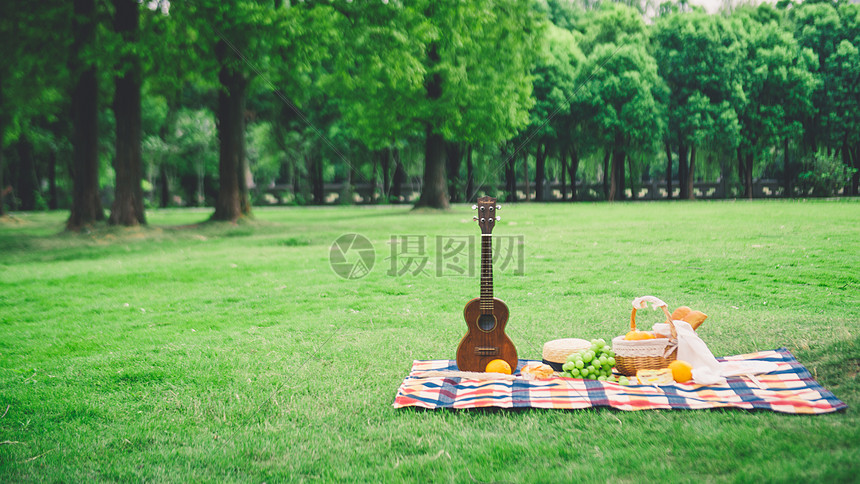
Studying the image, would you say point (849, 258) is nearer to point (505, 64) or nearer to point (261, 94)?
point (505, 64)

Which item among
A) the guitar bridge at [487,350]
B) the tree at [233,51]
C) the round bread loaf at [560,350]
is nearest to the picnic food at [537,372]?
the round bread loaf at [560,350]

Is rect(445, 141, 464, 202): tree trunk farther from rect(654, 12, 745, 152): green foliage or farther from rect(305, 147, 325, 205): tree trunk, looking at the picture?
rect(654, 12, 745, 152): green foliage

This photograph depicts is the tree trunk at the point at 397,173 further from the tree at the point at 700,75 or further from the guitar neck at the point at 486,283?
the guitar neck at the point at 486,283

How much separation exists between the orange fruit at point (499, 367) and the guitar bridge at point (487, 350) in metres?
0.07

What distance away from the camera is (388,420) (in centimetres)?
391

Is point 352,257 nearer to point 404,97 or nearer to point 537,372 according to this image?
point 537,372

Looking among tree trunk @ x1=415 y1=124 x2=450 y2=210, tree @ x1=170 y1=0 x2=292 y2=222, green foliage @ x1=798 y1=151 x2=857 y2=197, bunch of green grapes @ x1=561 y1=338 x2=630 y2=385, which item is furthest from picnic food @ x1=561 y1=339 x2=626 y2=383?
green foliage @ x1=798 y1=151 x2=857 y2=197

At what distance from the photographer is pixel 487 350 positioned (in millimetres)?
4762

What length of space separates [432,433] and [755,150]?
4042 cm

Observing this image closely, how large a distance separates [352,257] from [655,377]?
351 inches

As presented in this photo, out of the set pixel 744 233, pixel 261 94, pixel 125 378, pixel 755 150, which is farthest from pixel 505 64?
pixel 125 378

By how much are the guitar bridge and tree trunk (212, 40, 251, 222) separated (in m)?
17.1

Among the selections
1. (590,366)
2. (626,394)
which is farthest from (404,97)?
(626,394)

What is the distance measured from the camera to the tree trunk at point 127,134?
1631 cm
